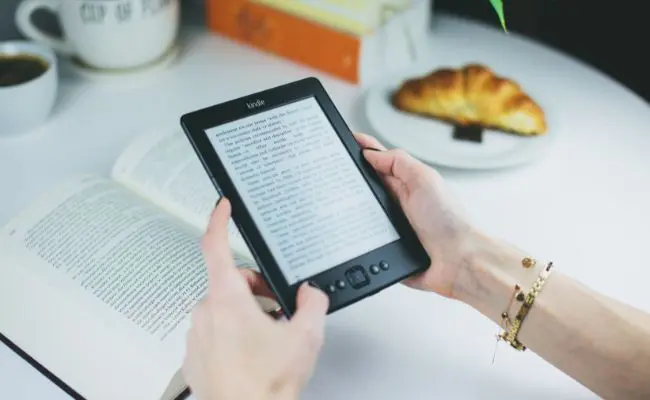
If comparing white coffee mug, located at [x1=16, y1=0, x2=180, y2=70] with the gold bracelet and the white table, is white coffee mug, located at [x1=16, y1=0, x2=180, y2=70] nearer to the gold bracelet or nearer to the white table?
the white table

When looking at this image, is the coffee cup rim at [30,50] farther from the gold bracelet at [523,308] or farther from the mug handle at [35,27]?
the gold bracelet at [523,308]

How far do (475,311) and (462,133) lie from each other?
0.78 feet

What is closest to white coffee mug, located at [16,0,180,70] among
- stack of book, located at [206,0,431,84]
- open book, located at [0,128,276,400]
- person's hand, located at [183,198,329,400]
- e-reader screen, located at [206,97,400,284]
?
stack of book, located at [206,0,431,84]

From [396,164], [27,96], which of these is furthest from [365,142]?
[27,96]

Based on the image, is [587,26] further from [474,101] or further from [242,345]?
[242,345]

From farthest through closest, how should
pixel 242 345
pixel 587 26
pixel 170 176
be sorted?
pixel 587 26
pixel 170 176
pixel 242 345

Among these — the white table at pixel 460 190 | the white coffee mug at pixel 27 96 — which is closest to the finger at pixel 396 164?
the white table at pixel 460 190

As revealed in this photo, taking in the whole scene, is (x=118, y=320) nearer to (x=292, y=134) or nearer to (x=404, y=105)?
(x=292, y=134)

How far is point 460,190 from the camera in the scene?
737 millimetres

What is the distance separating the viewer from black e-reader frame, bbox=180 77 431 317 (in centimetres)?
53

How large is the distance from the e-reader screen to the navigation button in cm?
1

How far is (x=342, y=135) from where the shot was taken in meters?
0.61

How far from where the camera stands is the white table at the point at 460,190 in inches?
22.1

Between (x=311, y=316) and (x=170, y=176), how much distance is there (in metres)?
0.29
